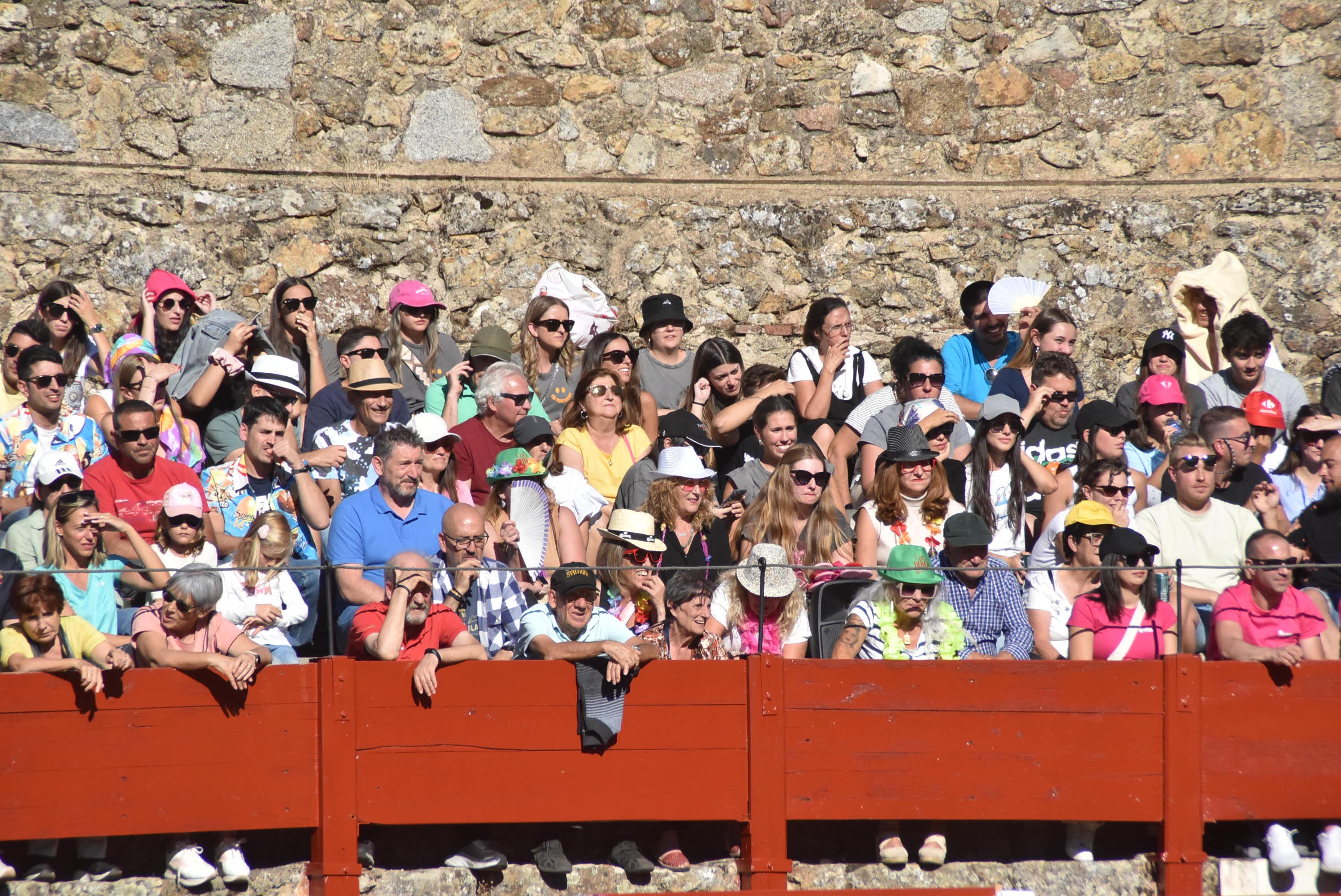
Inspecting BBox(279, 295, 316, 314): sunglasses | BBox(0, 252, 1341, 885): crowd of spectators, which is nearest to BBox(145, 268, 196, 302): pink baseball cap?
BBox(0, 252, 1341, 885): crowd of spectators

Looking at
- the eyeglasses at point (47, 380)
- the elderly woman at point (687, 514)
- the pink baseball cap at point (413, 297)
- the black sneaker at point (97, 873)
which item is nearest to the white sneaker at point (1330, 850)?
the elderly woman at point (687, 514)

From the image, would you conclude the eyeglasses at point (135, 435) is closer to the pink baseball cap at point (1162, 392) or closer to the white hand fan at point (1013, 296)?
the white hand fan at point (1013, 296)

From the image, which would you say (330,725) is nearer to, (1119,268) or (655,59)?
(655,59)

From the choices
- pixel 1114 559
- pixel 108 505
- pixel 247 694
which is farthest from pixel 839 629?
pixel 108 505

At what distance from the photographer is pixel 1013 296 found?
880cm

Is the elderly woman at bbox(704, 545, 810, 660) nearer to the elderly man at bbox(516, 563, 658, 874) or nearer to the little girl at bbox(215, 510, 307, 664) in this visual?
the elderly man at bbox(516, 563, 658, 874)

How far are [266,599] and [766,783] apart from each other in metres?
2.23

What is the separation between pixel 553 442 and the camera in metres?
7.27

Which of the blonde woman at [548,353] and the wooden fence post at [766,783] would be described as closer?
the wooden fence post at [766,783]

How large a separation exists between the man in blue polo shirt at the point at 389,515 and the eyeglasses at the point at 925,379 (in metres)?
2.62

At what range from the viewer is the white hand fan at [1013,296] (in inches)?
345

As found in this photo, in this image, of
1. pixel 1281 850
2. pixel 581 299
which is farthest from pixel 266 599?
pixel 1281 850

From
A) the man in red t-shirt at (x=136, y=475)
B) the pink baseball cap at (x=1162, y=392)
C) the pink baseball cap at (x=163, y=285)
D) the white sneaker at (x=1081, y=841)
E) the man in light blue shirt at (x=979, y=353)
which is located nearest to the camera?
the white sneaker at (x=1081, y=841)

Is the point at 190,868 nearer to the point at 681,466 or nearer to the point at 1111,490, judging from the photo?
the point at 681,466
